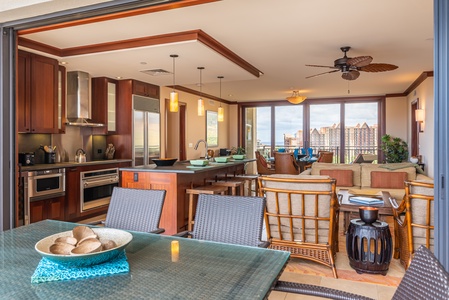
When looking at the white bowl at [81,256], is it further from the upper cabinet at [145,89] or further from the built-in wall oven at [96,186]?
the upper cabinet at [145,89]

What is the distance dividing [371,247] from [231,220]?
5.66ft

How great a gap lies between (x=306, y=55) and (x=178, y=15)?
2509 millimetres

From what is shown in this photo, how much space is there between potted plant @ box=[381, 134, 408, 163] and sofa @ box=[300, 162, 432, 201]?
382cm

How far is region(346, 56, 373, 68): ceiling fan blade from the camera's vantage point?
14.2 feet

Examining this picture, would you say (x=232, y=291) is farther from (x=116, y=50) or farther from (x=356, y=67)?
(x=356, y=67)

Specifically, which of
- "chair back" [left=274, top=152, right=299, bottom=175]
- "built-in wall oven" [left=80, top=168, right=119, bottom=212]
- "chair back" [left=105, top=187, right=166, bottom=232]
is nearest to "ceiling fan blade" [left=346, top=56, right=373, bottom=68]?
"chair back" [left=105, top=187, right=166, bottom=232]

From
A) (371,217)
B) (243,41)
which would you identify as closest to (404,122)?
(243,41)

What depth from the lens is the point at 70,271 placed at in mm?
1203

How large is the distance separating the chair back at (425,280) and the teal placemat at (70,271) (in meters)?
0.95

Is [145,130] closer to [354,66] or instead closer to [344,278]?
[354,66]

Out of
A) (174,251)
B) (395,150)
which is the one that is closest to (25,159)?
(174,251)

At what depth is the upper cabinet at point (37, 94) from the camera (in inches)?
173

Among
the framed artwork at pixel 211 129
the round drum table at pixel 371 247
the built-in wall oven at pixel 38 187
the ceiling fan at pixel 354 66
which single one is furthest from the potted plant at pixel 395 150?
the built-in wall oven at pixel 38 187

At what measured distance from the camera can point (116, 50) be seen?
4.37 m
